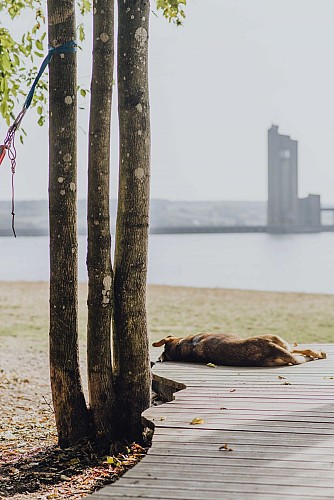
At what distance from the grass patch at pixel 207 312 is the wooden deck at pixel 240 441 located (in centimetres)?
665

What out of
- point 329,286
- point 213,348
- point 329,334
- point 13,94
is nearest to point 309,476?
point 213,348

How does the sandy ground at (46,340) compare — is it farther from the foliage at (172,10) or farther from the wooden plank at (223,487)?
the foliage at (172,10)

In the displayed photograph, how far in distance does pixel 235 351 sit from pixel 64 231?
5.14 feet

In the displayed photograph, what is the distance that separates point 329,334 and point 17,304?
289 inches

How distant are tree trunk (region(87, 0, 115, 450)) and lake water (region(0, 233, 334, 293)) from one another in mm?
11898

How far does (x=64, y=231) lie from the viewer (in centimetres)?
406

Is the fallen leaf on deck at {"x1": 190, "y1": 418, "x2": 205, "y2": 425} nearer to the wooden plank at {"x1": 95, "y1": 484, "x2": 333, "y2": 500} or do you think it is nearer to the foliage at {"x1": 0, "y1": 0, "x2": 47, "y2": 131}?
the wooden plank at {"x1": 95, "y1": 484, "x2": 333, "y2": 500}

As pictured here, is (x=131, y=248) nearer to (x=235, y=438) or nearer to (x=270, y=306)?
(x=235, y=438)

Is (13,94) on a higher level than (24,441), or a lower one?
higher

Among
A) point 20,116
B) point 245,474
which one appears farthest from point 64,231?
point 245,474

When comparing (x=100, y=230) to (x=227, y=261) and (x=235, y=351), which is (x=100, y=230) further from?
(x=227, y=261)

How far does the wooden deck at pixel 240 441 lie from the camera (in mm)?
2646

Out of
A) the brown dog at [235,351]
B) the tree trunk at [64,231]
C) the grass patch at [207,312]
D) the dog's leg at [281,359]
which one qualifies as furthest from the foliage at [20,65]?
the grass patch at [207,312]

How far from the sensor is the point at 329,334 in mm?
11406
